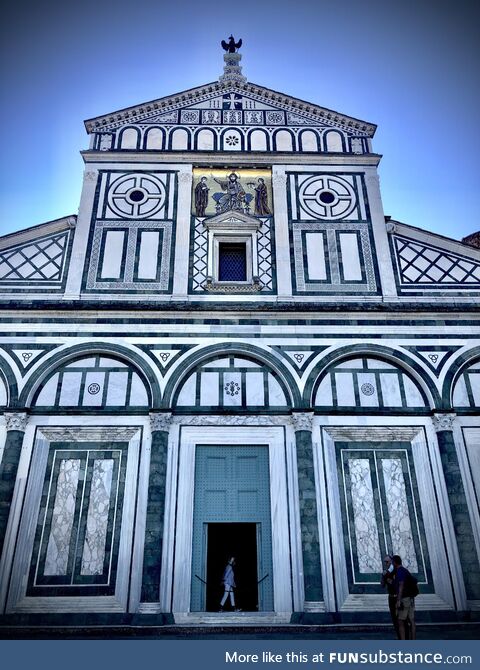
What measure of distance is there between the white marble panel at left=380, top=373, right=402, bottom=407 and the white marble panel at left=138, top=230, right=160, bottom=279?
227 inches

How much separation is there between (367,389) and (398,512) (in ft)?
8.61

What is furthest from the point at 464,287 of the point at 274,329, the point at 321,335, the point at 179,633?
the point at 179,633

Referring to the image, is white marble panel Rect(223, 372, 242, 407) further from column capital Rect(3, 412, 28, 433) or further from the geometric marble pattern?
the geometric marble pattern

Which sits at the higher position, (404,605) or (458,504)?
(458,504)

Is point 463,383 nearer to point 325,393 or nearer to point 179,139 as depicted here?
point 325,393

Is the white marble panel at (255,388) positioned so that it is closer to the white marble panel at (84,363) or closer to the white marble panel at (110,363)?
the white marble panel at (110,363)

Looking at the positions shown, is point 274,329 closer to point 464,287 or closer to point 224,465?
point 224,465

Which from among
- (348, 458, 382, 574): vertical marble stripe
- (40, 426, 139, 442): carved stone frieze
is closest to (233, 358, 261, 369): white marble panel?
(40, 426, 139, 442): carved stone frieze

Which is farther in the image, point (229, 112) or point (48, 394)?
point (229, 112)

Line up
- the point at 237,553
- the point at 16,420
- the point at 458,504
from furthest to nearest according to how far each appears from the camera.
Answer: the point at 237,553 < the point at 16,420 < the point at 458,504

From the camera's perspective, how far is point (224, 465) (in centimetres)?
1269

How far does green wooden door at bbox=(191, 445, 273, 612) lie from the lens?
1174 cm

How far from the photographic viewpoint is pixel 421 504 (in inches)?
487

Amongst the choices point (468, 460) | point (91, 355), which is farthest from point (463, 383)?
point (91, 355)
